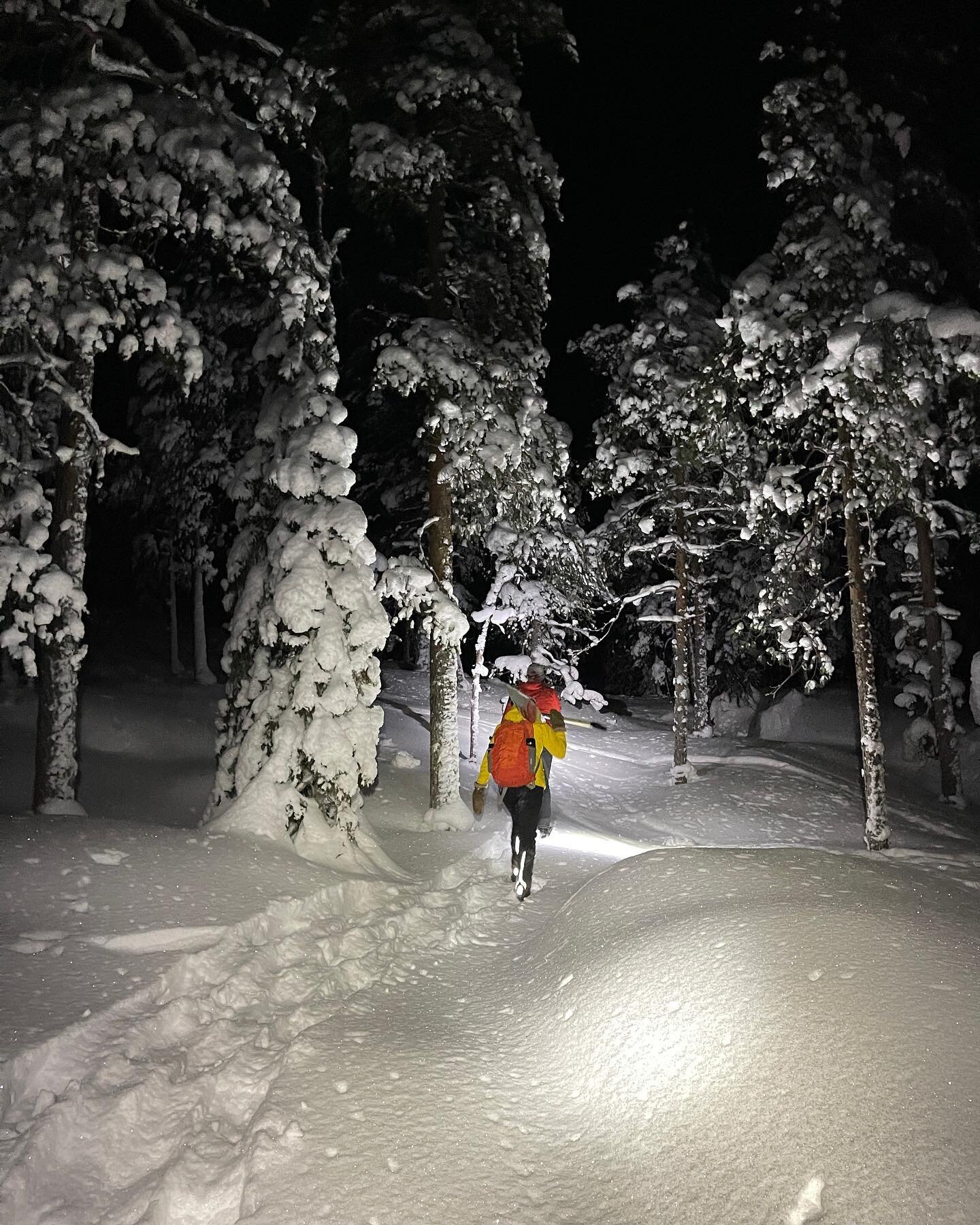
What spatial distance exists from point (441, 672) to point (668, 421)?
9.13m

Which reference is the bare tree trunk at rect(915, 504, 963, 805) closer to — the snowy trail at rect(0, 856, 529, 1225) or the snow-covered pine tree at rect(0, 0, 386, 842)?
the snow-covered pine tree at rect(0, 0, 386, 842)

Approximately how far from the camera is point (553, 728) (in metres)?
8.78

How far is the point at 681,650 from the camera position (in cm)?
1894

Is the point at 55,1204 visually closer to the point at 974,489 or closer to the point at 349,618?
the point at 349,618

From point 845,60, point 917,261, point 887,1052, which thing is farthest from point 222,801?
point 845,60

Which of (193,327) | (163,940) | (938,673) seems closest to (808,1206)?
(163,940)

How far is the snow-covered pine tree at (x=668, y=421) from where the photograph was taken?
18.2 m

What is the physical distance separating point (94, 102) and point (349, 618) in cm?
627

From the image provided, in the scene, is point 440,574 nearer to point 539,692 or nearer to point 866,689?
point 539,692

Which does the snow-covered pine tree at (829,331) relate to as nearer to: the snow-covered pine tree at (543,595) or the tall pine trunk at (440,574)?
the snow-covered pine tree at (543,595)

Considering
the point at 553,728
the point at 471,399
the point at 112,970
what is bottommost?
the point at 112,970

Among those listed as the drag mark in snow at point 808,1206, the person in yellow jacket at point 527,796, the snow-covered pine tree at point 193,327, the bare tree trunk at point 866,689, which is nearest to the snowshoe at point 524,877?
the person in yellow jacket at point 527,796

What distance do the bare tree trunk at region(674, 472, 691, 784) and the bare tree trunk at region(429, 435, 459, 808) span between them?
26.0 feet

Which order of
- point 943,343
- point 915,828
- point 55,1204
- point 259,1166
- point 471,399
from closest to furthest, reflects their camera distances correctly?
point 55,1204
point 259,1166
point 943,343
point 471,399
point 915,828
